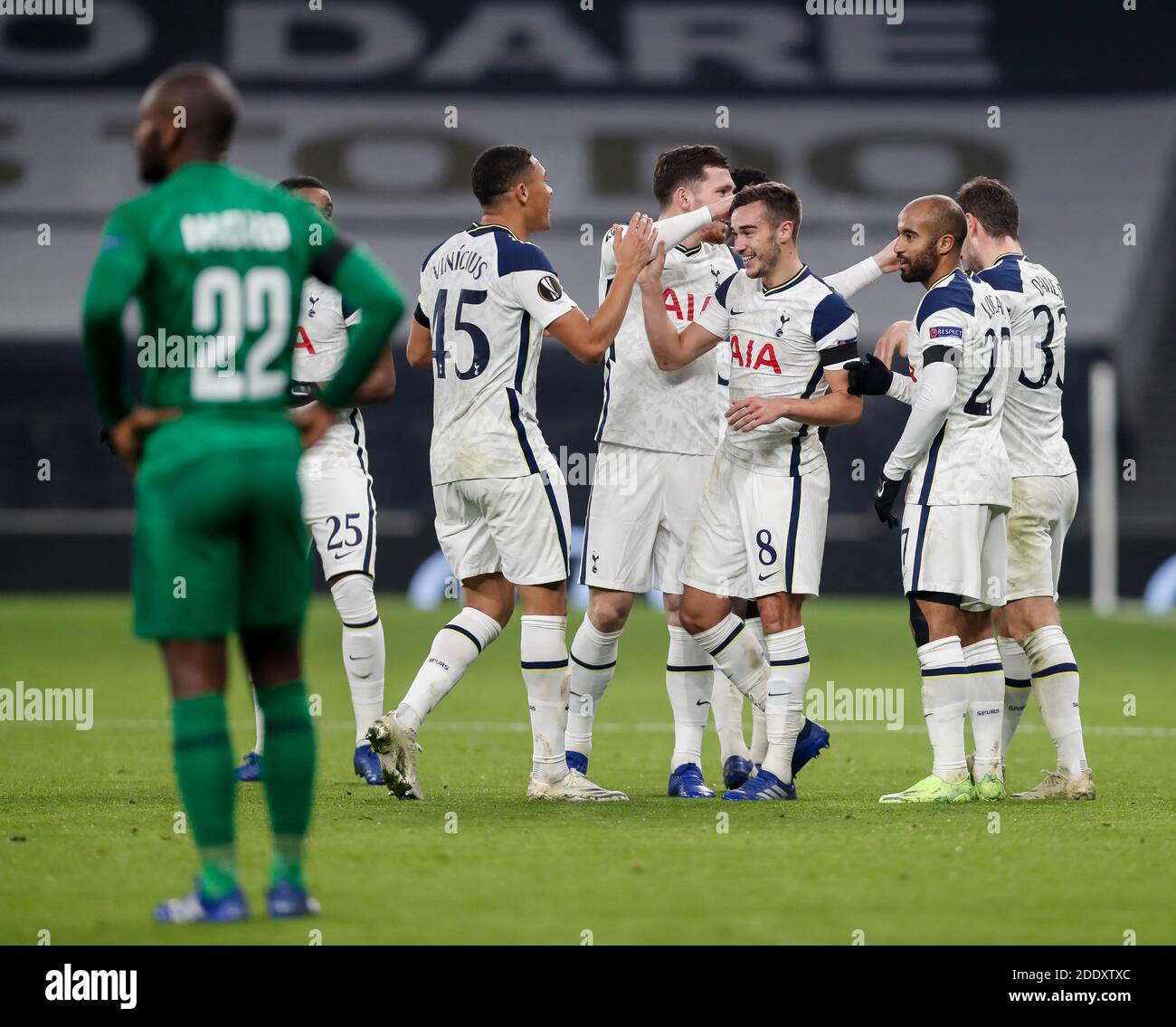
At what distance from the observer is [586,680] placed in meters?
6.91

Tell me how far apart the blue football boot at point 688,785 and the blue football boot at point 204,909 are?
9.22 ft

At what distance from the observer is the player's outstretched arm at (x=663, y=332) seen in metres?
6.47

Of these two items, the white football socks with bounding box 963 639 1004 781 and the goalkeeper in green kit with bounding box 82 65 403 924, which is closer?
the goalkeeper in green kit with bounding box 82 65 403 924

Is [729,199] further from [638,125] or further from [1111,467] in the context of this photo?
[638,125]

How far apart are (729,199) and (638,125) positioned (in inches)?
851

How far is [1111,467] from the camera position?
20.2 meters

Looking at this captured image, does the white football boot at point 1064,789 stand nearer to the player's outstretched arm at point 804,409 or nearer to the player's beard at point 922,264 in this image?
the player's outstretched arm at point 804,409

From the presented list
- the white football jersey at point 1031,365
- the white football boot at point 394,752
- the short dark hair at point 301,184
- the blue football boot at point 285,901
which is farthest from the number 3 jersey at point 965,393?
the blue football boot at point 285,901

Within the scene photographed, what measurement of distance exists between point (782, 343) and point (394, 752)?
6.90 feet

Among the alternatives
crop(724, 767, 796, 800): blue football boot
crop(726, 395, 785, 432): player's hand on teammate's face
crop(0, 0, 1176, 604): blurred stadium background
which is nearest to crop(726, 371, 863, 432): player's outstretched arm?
crop(726, 395, 785, 432): player's hand on teammate's face

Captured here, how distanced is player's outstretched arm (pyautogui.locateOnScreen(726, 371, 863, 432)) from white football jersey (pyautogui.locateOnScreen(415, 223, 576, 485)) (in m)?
0.74

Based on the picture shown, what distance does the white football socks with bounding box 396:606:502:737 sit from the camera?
6.29 m

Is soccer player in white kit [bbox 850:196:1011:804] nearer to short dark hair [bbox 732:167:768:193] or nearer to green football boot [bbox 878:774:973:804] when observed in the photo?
green football boot [bbox 878:774:973:804]

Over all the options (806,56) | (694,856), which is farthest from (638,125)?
(694,856)
